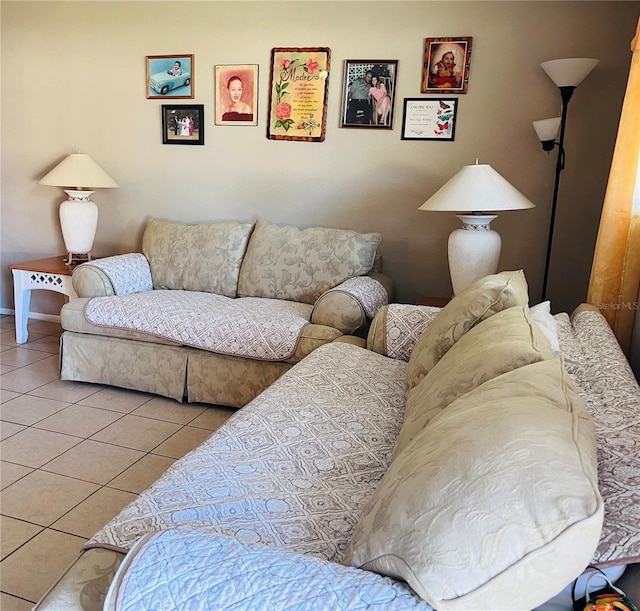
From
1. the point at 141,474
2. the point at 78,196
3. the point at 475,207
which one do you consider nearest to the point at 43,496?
the point at 141,474

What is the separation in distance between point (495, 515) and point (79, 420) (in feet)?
7.90

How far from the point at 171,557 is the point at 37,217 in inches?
155

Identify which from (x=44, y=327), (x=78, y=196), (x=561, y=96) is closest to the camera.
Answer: (x=561, y=96)

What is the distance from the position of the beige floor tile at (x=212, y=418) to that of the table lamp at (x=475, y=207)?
133 centimetres

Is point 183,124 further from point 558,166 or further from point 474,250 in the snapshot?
point 558,166

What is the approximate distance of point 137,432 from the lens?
2680mm

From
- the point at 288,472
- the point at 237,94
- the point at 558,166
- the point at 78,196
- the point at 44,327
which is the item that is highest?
the point at 237,94

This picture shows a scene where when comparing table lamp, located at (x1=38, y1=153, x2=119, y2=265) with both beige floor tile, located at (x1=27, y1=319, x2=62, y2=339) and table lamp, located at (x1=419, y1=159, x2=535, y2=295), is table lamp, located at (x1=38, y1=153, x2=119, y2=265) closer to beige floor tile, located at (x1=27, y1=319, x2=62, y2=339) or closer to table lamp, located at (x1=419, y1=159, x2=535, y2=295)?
beige floor tile, located at (x1=27, y1=319, x2=62, y2=339)

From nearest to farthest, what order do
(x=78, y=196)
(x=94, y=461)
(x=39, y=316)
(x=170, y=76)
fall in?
(x=94, y=461)
(x=170, y=76)
(x=78, y=196)
(x=39, y=316)

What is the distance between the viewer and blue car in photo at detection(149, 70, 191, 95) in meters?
3.73

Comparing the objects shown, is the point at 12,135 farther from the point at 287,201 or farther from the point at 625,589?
the point at 625,589

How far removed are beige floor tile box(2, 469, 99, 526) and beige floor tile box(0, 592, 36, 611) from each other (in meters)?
0.35

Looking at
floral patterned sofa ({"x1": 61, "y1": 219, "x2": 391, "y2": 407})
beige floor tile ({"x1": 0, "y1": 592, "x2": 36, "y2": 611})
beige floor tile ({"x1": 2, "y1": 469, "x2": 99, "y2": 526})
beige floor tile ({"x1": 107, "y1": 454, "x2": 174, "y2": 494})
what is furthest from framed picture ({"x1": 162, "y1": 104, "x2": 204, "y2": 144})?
beige floor tile ({"x1": 0, "y1": 592, "x2": 36, "y2": 611})

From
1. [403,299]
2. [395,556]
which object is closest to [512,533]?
[395,556]
